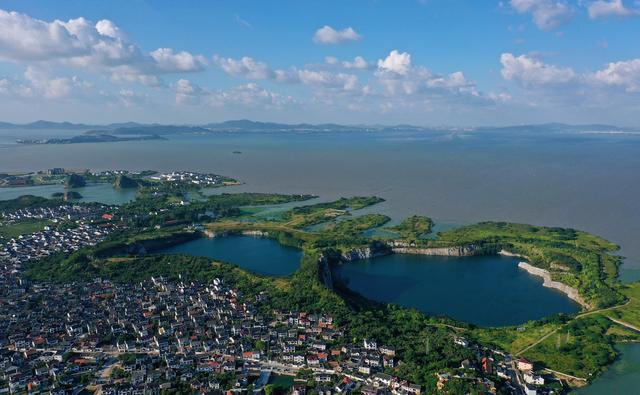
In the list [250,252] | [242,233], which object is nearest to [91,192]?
[242,233]

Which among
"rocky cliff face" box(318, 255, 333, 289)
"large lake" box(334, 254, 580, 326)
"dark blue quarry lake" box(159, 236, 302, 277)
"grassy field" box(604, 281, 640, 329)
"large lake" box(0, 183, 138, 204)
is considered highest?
"large lake" box(0, 183, 138, 204)

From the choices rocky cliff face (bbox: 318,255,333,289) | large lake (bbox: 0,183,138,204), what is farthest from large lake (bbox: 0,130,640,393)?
large lake (bbox: 0,183,138,204)

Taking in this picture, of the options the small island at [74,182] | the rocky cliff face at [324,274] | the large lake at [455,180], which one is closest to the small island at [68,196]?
the small island at [74,182]

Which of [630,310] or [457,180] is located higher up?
[457,180]

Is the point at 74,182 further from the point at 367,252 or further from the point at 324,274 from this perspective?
the point at 324,274

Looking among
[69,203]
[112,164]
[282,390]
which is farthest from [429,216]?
[112,164]

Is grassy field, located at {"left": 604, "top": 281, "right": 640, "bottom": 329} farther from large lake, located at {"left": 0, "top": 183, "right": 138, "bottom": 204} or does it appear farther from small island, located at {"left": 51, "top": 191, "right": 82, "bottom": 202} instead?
small island, located at {"left": 51, "top": 191, "right": 82, "bottom": 202}
